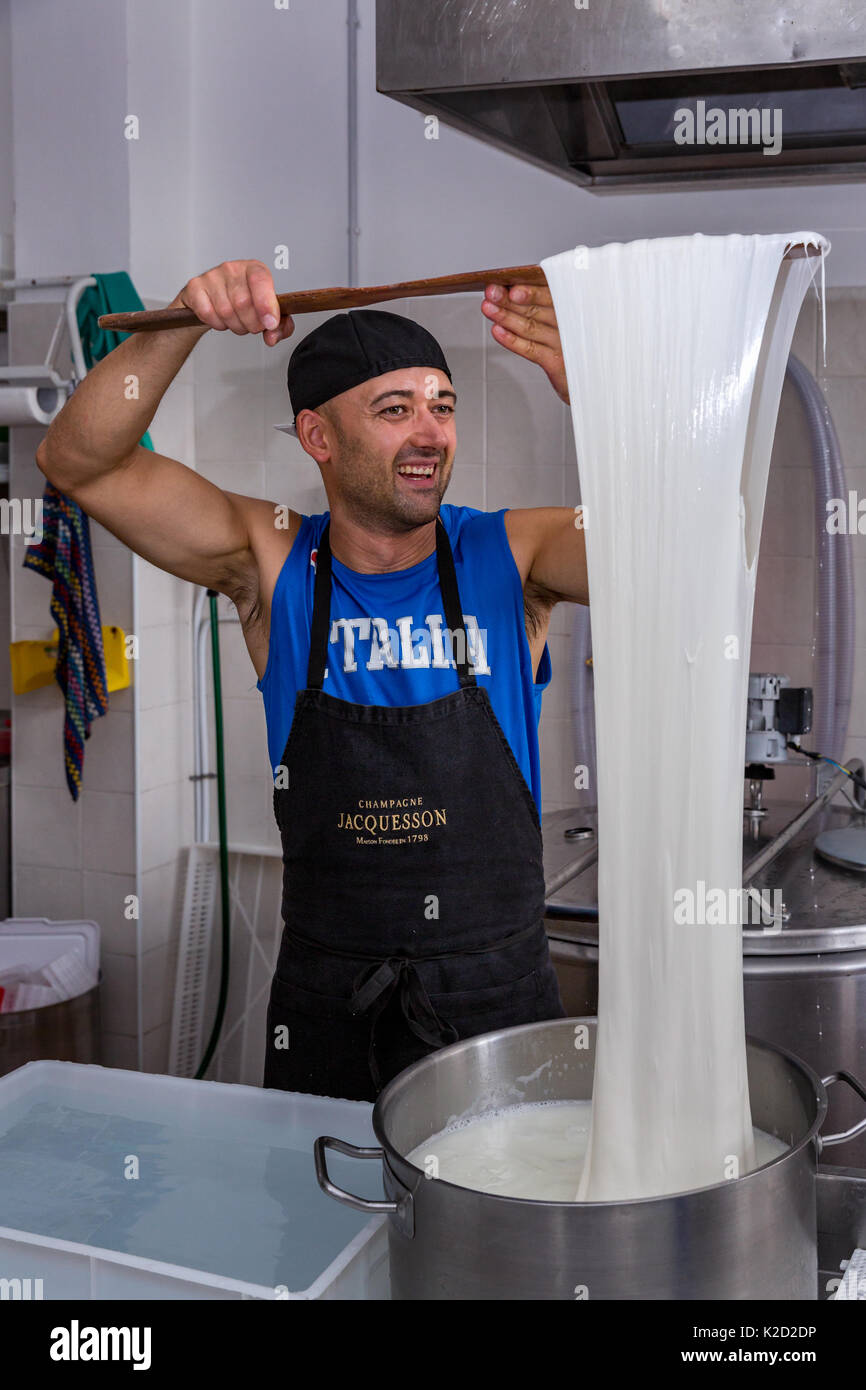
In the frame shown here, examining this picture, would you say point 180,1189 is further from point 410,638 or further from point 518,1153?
point 410,638

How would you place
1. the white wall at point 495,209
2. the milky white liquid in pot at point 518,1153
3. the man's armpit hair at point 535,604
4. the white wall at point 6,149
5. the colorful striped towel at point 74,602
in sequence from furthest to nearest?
1. the white wall at point 6,149
2. the colorful striped towel at point 74,602
3. the white wall at point 495,209
4. the man's armpit hair at point 535,604
5. the milky white liquid in pot at point 518,1153

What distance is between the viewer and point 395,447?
→ 1.90 m

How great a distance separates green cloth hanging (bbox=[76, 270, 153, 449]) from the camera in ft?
10.2

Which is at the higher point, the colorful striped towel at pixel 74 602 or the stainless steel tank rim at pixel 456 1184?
the colorful striped towel at pixel 74 602

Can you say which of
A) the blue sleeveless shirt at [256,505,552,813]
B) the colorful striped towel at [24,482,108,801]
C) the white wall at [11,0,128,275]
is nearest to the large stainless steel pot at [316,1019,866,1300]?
the blue sleeveless shirt at [256,505,552,813]

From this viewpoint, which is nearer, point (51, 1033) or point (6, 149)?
point (51, 1033)

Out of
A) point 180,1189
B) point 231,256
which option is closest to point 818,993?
point 180,1189

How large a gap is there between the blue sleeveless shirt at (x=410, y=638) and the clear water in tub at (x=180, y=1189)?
599 millimetres

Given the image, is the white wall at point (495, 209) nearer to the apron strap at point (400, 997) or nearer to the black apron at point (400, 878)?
the black apron at point (400, 878)

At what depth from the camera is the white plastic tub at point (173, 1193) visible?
40.5 inches

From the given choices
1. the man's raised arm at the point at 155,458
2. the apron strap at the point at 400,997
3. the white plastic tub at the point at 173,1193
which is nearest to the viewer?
the white plastic tub at the point at 173,1193

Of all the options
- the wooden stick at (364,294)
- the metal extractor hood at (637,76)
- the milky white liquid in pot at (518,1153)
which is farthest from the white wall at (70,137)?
the milky white liquid in pot at (518,1153)

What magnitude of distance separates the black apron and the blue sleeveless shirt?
0.04 meters

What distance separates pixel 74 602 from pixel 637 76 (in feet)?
6.91
